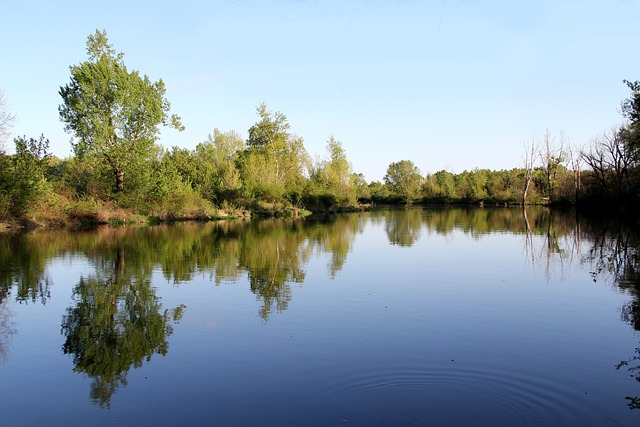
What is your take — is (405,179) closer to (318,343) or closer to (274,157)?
(274,157)

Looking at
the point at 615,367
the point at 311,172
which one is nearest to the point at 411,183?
the point at 311,172

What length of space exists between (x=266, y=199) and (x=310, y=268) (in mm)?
40645

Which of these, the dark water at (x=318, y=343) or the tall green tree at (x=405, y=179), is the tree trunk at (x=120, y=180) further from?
the tall green tree at (x=405, y=179)

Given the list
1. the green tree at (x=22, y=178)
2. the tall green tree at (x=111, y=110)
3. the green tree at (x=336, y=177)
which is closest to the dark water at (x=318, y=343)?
the green tree at (x=22, y=178)

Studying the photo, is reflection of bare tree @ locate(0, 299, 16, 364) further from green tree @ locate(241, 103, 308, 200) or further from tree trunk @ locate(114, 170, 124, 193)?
green tree @ locate(241, 103, 308, 200)

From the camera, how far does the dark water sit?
6.03 meters

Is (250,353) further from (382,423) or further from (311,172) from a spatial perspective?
(311,172)

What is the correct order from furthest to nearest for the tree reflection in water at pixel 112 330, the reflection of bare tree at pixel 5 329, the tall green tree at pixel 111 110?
the tall green tree at pixel 111 110
the reflection of bare tree at pixel 5 329
the tree reflection in water at pixel 112 330

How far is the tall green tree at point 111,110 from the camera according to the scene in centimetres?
3891

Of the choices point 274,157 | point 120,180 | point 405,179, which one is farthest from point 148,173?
point 405,179

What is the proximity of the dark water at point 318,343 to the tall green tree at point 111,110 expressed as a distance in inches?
932

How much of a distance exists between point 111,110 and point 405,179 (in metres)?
93.0

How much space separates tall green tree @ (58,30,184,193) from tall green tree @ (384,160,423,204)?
8037 cm

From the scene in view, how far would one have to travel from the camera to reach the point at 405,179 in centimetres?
12419
